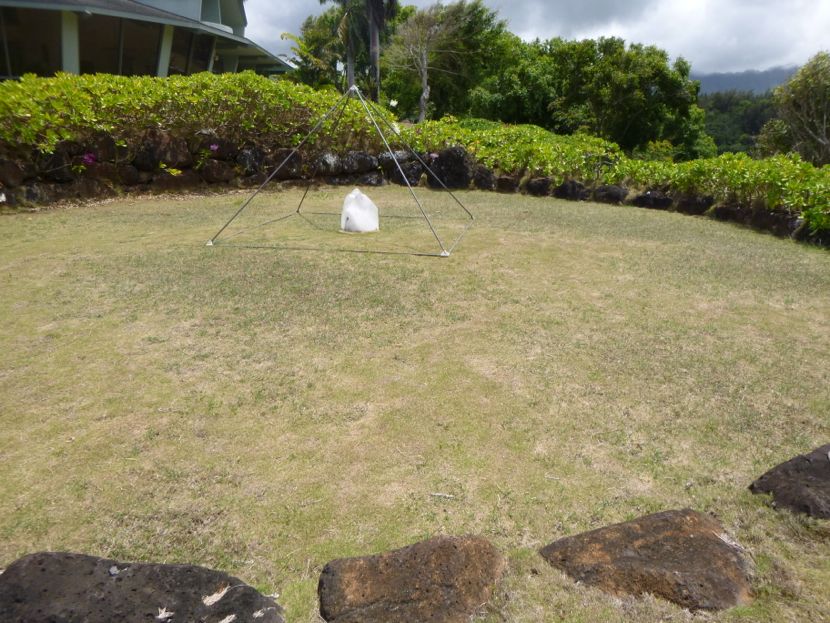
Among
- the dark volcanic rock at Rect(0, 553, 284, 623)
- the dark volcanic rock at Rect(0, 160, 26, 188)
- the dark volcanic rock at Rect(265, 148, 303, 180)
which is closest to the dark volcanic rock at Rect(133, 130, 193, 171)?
the dark volcanic rock at Rect(265, 148, 303, 180)

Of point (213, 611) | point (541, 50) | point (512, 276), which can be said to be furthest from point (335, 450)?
point (541, 50)

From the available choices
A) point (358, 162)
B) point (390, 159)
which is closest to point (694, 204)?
point (390, 159)

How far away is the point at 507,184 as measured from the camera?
444 inches

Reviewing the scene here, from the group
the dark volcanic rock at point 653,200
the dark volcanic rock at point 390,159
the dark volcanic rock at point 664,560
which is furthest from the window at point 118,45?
the dark volcanic rock at point 664,560

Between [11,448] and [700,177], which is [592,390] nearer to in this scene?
[11,448]

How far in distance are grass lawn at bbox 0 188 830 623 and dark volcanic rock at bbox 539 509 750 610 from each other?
0.21ft

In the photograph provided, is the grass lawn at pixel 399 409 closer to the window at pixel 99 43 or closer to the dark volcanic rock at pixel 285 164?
the dark volcanic rock at pixel 285 164

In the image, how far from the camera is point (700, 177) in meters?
9.34

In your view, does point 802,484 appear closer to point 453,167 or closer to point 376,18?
point 453,167

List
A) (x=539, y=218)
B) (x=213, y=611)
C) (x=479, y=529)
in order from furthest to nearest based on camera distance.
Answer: (x=539, y=218) → (x=479, y=529) → (x=213, y=611)

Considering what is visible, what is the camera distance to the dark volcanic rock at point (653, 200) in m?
9.81

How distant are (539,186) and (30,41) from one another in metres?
13.4

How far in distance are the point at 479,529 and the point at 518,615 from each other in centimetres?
48

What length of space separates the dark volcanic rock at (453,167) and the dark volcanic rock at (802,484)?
377 inches
